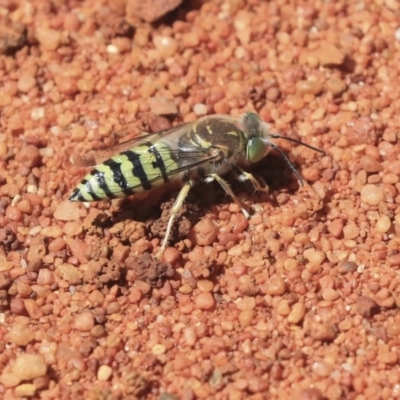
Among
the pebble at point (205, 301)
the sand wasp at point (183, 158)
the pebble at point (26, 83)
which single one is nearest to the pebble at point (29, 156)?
the sand wasp at point (183, 158)

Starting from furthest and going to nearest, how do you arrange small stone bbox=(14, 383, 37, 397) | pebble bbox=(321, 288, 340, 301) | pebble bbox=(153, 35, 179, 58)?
pebble bbox=(153, 35, 179, 58)
pebble bbox=(321, 288, 340, 301)
small stone bbox=(14, 383, 37, 397)

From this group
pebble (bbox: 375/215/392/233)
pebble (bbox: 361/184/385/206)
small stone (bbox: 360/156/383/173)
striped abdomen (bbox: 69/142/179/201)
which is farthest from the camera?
small stone (bbox: 360/156/383/173)

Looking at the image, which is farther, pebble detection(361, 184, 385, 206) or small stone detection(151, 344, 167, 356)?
pebble detection(361, 184, 385, 206)

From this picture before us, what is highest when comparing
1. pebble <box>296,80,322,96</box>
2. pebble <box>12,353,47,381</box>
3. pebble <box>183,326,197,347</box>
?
pebble <box>296,80,322,96</box>

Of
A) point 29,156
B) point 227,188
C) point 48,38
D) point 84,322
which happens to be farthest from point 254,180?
point 48,38

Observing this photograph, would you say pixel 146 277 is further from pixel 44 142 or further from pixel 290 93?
pixel 290 93

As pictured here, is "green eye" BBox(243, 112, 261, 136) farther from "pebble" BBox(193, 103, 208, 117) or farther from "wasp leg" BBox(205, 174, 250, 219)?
"pebble" BBox(193, 103, 208, 117)

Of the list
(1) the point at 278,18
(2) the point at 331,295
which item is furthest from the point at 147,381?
(1) the point at 278,18

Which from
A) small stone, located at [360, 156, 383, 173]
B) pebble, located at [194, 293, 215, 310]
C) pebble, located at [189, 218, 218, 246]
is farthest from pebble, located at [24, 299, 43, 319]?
small stone, located at [360, 156, 383, 173]

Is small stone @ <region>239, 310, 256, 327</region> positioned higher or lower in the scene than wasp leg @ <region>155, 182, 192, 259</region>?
lower
